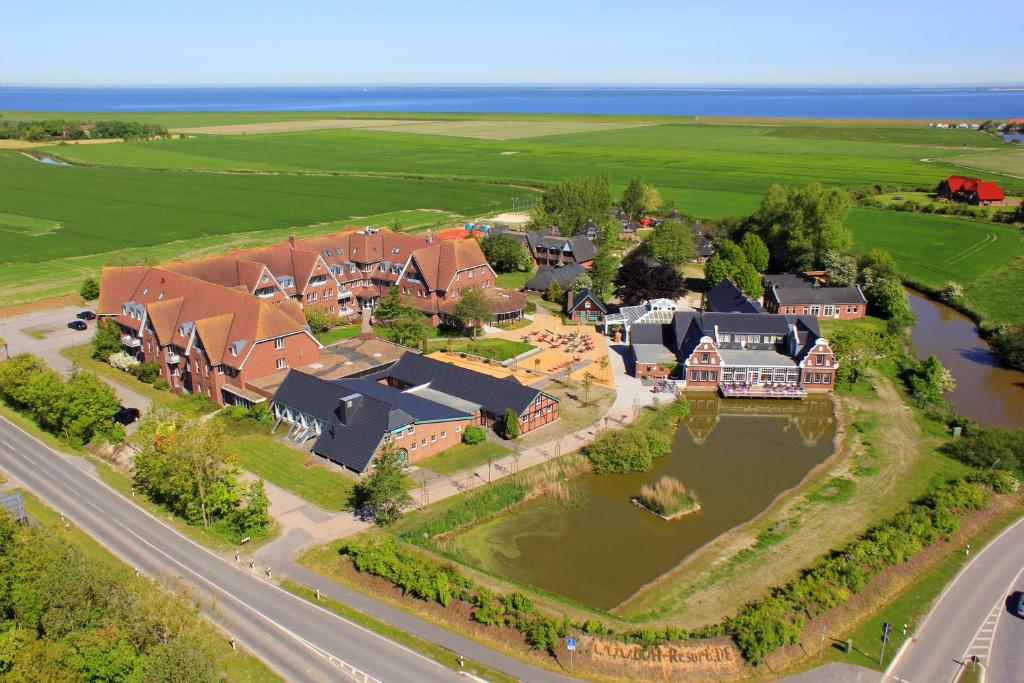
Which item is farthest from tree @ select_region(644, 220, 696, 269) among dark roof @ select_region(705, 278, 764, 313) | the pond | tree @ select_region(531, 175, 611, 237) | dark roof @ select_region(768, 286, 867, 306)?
the pond

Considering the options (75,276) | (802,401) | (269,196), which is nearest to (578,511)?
A: (802,401)

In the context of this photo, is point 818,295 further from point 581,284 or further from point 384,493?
point 384,493

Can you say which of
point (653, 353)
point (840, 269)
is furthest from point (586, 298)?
point (840, 269)

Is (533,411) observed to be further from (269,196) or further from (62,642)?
(269,196)

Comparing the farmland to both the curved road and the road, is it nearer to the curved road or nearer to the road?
the road

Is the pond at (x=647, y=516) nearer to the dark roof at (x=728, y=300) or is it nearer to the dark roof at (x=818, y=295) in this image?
the dark roof at (x=728, y=300)

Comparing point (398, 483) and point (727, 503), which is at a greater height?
point (398, 483)
